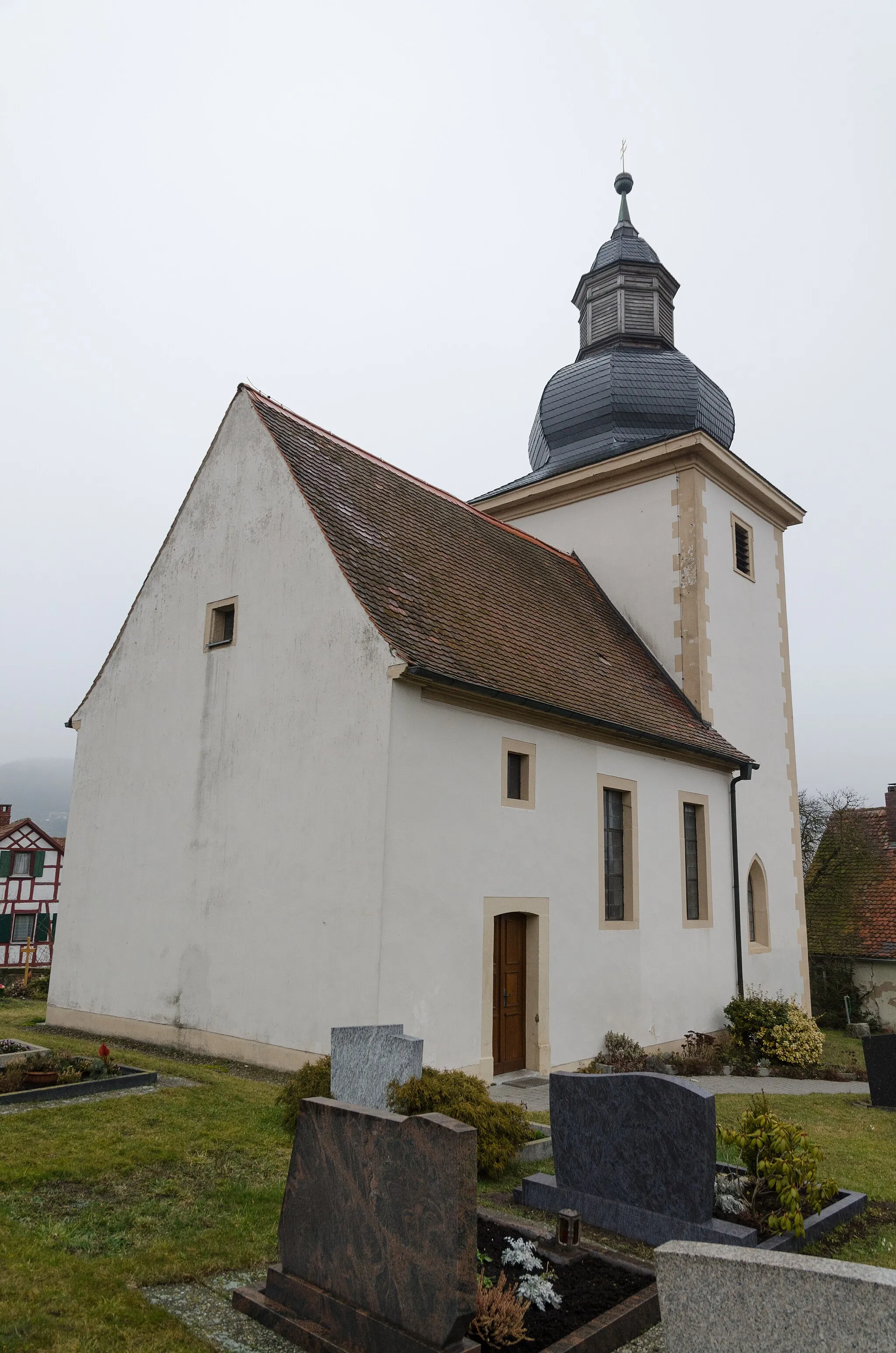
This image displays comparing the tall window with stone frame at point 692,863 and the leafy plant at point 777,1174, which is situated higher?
the tall window with stone frame at point 692,863

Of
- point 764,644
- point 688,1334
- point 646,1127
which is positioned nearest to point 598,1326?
point 688,1334

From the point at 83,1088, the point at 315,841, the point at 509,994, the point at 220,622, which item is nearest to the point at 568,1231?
the point at 83,1088

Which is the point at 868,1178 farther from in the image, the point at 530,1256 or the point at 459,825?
the point at 459,825

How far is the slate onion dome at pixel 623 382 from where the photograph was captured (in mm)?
20000

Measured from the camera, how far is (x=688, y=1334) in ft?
11.0

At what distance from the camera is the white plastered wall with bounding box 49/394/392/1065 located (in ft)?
34.7

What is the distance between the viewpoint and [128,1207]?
5906mm

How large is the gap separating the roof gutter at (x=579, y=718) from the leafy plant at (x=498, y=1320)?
6.69 m

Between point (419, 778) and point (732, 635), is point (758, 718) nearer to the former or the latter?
point (732, 635)

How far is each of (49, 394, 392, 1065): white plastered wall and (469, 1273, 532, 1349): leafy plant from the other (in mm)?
5629

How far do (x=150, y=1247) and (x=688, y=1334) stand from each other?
10.6 ft

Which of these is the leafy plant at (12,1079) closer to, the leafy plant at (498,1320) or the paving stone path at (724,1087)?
the paving stone path at (724,1087)

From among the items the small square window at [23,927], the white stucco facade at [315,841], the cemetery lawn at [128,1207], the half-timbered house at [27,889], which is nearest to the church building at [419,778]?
A: the white stucco facade at [315,841]

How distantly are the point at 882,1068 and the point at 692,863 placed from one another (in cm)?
487
